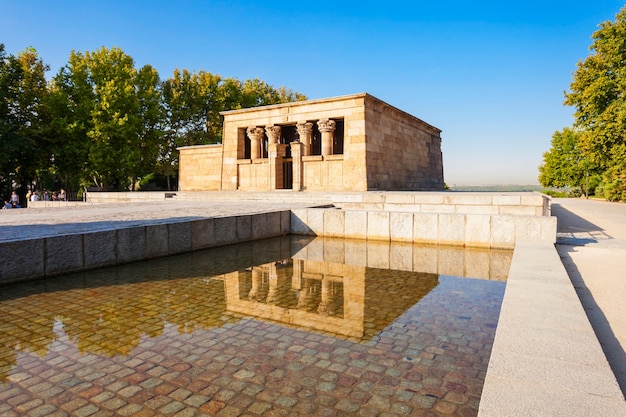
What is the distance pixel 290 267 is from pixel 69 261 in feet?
12.0

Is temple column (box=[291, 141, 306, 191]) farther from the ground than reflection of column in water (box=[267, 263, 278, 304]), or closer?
farther from the ground

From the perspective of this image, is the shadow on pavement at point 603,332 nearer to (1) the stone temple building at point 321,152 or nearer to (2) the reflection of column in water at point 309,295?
(2) the reflection of column in water at point 309,295

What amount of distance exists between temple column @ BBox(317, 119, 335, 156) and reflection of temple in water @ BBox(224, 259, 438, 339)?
16.6 metres

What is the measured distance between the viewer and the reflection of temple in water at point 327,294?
14.8 ft

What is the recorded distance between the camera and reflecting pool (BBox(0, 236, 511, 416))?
2822mm

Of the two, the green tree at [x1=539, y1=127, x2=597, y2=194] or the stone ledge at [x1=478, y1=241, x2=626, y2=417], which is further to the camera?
the green tree at [x1=539, y1=127, x2=597, y2=194]

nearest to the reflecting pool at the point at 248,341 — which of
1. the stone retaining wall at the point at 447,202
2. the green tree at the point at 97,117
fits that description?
the stone retaining wall at the point at 447,202

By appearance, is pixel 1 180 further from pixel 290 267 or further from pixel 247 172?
pixel 290 267

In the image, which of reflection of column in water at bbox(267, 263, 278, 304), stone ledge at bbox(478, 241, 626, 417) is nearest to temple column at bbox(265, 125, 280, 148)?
reflection of column in water at bbox(267, 263, 278, 304)

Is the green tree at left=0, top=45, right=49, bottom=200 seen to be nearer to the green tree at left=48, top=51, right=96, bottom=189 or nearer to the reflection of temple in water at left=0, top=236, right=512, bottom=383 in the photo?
the green tree at left=48, top=51, right=96, bottom=189

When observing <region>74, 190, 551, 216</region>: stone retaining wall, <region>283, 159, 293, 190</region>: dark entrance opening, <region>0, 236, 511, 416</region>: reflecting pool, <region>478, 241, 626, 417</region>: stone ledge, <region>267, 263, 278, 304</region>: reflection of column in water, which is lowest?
<region>0, 236, 511, 416</region>: reflecting pool

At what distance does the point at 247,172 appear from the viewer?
88.3 feet

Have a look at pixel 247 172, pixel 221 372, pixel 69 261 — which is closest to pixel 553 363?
pixel 221 372

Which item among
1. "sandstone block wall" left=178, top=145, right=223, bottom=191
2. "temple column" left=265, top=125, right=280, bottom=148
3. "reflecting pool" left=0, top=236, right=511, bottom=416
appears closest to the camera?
"reflecting pool" left=0, top=236, right=511, bottom=416
